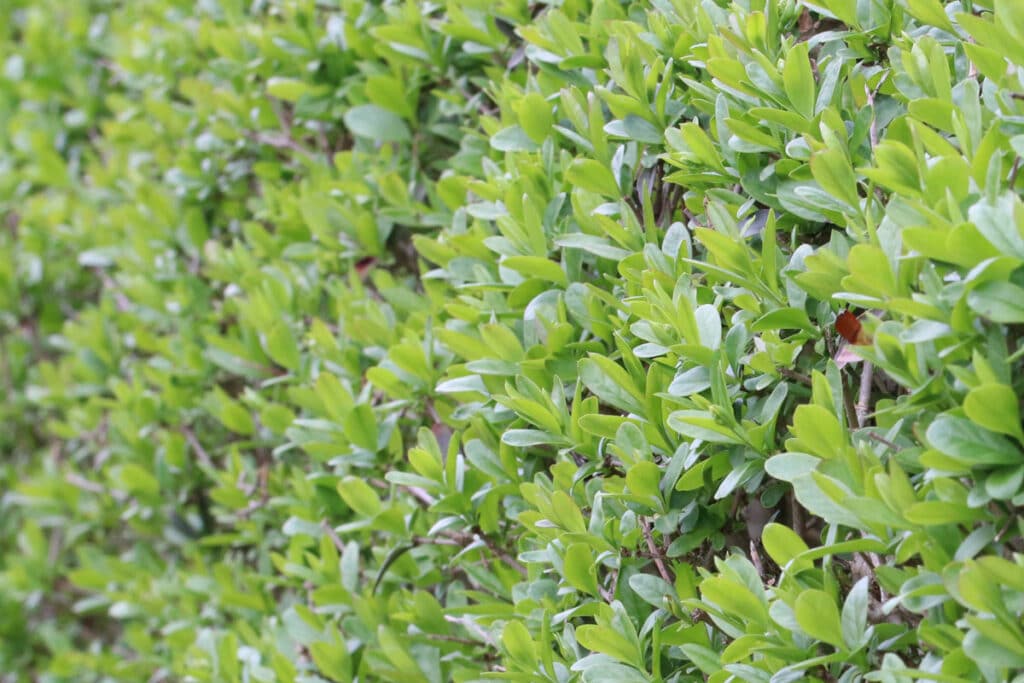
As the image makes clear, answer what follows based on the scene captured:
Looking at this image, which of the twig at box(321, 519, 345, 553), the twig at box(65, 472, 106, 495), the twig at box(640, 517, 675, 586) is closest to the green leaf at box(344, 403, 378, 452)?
the twig at box(321, 519, 345, 553)

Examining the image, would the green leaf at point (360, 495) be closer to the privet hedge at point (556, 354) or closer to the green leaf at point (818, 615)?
the privet hedge at point (556, 354)

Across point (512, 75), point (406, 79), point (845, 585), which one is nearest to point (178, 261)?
point (406, 79)

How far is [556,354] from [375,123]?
1.00 meters

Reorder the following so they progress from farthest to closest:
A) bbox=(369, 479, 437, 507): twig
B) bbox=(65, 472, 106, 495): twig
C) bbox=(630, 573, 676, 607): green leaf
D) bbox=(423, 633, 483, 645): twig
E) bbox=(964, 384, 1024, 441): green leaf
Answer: bbox=(65, 472, 106, 495): twig → bbox=(369, 479, 437, 507): twig → bbox=(423, 633, 483, 645): twig → bbox=(630, 573, 676, 607): green leaf → bbox=(964, 384, 1024, 441): green leaf

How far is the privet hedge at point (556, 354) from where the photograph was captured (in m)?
1.18

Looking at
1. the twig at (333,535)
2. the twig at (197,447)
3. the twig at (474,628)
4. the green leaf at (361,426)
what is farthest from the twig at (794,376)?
the twig at (197,447)

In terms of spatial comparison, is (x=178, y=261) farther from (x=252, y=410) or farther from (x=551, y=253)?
(x=551, y=253)

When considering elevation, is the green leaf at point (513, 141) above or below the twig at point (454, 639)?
above

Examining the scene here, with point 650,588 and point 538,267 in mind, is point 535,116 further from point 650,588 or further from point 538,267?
point 650,588

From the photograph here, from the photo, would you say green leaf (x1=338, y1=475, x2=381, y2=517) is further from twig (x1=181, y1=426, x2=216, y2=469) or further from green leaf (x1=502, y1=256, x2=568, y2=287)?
twig (x1=181, y1=426, x2=216, y2=469)

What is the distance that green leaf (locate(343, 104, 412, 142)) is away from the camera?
2418mm

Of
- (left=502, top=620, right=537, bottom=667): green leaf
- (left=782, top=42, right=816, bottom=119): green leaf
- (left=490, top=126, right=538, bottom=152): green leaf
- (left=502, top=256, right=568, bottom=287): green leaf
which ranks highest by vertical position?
(left=782, top=42, right=816, bottom=119): green leaf

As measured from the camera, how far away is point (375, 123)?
95.3 inches

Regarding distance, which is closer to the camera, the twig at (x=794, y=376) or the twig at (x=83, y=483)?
→ the twig at (x=794, y=376)
